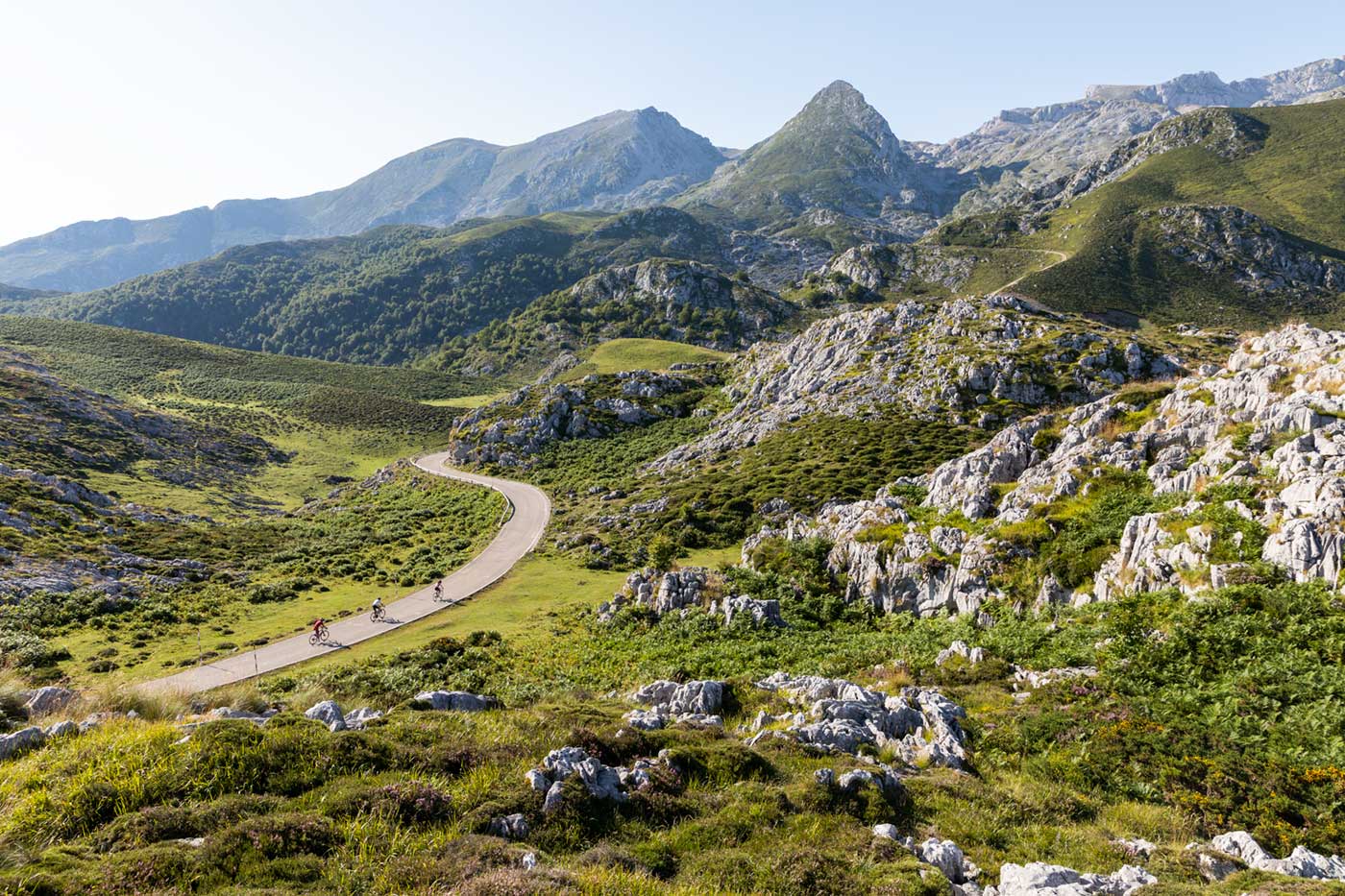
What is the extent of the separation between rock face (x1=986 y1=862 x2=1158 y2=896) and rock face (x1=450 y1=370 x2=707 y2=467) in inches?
3542

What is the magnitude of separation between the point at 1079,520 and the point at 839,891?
2112 centimetres

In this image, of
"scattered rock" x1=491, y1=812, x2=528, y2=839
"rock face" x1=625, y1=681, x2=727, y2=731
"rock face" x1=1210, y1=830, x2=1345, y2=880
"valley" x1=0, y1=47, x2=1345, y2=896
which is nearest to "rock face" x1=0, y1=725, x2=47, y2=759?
"valley" x1=0, y1=47, x2=1345, y2=896

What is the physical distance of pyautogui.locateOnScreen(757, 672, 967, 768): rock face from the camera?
1415cm

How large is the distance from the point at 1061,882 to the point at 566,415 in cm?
9843

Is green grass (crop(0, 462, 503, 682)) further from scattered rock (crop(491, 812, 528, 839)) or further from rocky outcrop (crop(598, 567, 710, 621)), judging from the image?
scattered rock (crop(491, 812, 528, 839))

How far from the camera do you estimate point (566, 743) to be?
12.2 meters

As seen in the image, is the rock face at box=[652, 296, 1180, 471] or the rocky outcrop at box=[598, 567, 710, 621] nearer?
the rocky outcrop at box=[598, 567, 710, 621]

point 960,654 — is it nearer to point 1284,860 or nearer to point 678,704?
point 678,704

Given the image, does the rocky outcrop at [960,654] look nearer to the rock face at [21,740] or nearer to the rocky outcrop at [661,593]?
the rocky outcrop at [661,593]

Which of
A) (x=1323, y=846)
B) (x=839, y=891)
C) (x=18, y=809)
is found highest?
(x=18, y=809)

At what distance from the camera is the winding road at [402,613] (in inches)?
1136

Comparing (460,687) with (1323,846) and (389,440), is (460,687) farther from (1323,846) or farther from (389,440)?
(389,440)

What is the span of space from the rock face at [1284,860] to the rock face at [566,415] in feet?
297

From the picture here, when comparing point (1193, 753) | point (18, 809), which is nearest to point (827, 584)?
point (1193, 753)
